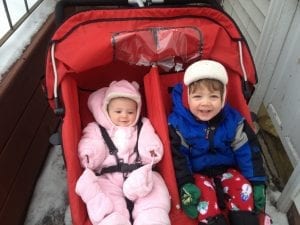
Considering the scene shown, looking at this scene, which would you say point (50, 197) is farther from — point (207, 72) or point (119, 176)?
point (207, 72)

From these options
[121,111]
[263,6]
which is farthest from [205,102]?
[263,6]

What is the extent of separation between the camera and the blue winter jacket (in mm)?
1572

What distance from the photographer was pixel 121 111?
1659 millimetres

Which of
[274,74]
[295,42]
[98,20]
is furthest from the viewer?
[274,74]

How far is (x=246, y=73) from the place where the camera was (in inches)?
64.5

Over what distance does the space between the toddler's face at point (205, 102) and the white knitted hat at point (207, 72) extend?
0.17ft

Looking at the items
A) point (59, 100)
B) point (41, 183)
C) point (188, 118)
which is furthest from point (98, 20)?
point (41, 183)

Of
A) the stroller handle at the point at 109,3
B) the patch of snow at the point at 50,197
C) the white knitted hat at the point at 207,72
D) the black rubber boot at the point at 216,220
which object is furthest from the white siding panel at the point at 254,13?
the patch of snow at the point at 50,197

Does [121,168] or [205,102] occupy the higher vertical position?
[205,102]

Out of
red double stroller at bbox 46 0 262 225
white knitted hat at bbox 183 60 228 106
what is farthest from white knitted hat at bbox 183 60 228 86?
red double stroller at bbox 46 0 262 225

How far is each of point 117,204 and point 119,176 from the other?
0.48ft

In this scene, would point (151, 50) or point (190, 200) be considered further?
point (151, 50)

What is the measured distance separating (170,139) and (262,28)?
117 cm

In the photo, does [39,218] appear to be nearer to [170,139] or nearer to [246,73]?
[170,139]
